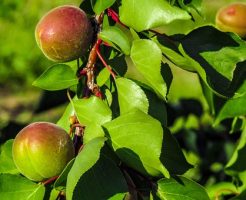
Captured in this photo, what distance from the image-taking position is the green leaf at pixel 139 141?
90 cm

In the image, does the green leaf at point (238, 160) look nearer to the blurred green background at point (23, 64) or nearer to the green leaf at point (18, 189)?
the green leaf at point (18, 189)

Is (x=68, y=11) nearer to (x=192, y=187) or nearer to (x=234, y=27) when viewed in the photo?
(x=192, y=187)

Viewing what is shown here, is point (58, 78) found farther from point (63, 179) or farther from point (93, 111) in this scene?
point (63, 179)

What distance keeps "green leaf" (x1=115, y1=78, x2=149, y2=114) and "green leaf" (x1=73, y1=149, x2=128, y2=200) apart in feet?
0.33

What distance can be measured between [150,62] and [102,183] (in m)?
0.19

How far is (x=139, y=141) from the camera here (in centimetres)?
92

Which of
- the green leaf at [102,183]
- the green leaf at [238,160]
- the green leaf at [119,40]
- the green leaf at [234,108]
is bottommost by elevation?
the green leaf at [238,160]

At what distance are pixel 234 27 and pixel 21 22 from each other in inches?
188

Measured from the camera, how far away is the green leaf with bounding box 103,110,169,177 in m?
0.90

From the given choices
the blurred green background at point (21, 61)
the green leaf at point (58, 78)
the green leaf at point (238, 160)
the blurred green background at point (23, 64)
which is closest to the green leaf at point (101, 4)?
the green leaf at point (58, 78)

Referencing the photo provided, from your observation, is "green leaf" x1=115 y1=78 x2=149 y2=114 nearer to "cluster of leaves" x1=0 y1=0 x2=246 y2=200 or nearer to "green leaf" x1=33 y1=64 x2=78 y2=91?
"cluster of leaves" x1=0 y1=0 x2=246 y2=200

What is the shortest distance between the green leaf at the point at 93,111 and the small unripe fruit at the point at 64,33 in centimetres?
8

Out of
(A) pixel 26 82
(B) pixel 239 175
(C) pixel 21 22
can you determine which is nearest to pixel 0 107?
(A) pixel 26 82

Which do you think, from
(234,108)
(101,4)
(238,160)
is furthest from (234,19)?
(101,4)
